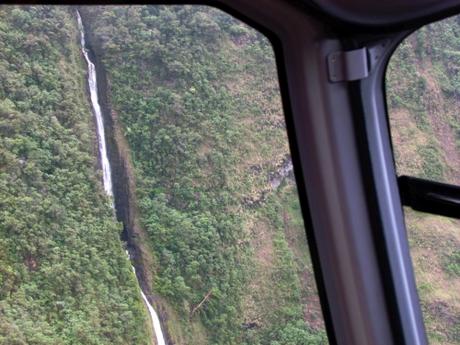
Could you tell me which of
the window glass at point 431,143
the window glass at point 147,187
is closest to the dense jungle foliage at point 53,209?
the window glass at point 147,187

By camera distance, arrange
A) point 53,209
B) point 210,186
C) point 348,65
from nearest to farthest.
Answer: point 348,65 → point 53,209 → point 210,186

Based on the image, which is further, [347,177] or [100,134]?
[100,134]

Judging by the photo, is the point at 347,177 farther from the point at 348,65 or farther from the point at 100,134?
the point at 100,134

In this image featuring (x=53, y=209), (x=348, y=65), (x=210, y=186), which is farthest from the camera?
(x=210, y=186)

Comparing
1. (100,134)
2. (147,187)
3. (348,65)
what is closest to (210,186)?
(147,187)

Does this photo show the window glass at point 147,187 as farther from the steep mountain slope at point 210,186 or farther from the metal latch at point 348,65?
the metal latch at point 348,65

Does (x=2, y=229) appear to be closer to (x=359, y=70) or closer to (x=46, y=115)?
(x=46, y=115)

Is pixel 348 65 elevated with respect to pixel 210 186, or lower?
elevated

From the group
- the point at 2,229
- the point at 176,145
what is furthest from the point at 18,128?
the point at 176,145
